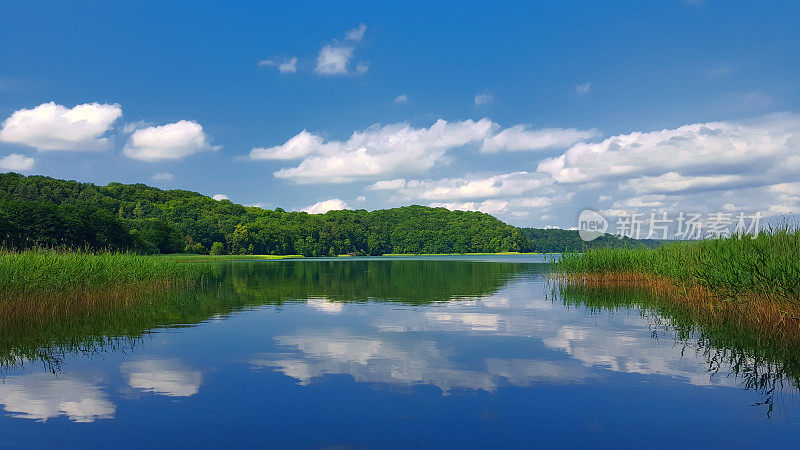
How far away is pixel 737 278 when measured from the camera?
18562 mm

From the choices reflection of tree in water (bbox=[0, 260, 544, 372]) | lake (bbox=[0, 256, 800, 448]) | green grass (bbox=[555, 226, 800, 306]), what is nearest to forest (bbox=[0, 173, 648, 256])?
reflection of tree in water (bbox=[0, 260, 544, 372])

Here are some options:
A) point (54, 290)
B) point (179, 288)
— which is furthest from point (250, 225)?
point (54, 290)

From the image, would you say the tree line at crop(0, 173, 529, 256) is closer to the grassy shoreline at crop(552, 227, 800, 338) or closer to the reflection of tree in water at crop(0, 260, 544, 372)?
the reflection of tree in water at crop(0, 260, 544, 372)

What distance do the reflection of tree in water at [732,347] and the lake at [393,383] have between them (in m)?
0.08

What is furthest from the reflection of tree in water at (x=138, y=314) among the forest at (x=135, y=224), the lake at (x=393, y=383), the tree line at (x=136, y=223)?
the tree line at (x=136, y=223)

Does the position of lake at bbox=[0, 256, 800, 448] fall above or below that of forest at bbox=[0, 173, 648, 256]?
below

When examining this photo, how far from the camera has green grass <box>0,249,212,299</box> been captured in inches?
790

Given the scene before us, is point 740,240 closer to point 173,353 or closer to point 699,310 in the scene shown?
point 699,310

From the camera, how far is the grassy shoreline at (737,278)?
53.4 ft

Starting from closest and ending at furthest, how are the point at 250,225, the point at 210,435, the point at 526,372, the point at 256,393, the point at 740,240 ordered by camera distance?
the point at 210,435
the point at 256,393
the point at 526,372
the point at 740,240
the point at 250,225

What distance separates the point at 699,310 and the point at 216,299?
25.4 m

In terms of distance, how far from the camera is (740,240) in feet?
71.7

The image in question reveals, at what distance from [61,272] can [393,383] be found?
59.8 feet

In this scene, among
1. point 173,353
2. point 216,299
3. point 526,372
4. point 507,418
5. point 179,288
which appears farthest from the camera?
point 179,288
